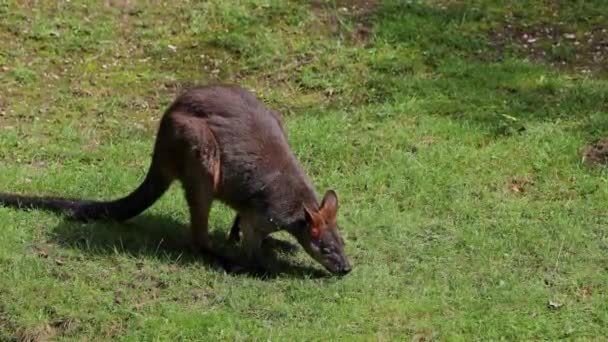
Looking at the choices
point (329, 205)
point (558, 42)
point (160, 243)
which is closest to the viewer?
point (329, 205)

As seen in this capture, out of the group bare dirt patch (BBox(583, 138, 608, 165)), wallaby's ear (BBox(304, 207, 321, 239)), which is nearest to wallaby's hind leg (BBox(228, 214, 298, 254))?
wallaby's ear (BBox(304, 207, 321, 239))

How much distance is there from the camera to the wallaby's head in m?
7.02

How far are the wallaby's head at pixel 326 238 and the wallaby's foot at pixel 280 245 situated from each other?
0.34m

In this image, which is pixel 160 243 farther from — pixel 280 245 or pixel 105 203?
pixel 280 245

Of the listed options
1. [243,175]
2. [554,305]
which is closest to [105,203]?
[243,175]

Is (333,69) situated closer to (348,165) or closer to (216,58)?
(216,58)

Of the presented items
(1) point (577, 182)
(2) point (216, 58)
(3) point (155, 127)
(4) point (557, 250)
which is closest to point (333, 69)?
(2) point (216, 58)

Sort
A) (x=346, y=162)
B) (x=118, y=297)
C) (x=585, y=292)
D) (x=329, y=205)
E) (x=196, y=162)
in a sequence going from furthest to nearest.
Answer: (x=346, y=162)
(x=329, y=205)
(x=196, y=162)
(x=585, y=292)
(x=118, y=297)

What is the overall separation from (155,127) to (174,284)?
9.86 ft

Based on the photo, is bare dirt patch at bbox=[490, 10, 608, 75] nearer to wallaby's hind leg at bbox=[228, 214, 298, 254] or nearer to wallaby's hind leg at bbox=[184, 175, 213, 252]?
wallaby's hind leg at bbox=[228, 214, 298, 254]

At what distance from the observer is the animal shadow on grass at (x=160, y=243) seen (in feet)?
23.4

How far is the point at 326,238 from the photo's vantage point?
707 cm

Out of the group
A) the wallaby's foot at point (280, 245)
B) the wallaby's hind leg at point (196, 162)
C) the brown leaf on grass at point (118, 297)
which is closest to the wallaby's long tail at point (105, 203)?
the wallaby's hind leg at point (196, 162)

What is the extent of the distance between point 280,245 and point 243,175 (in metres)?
0.64
